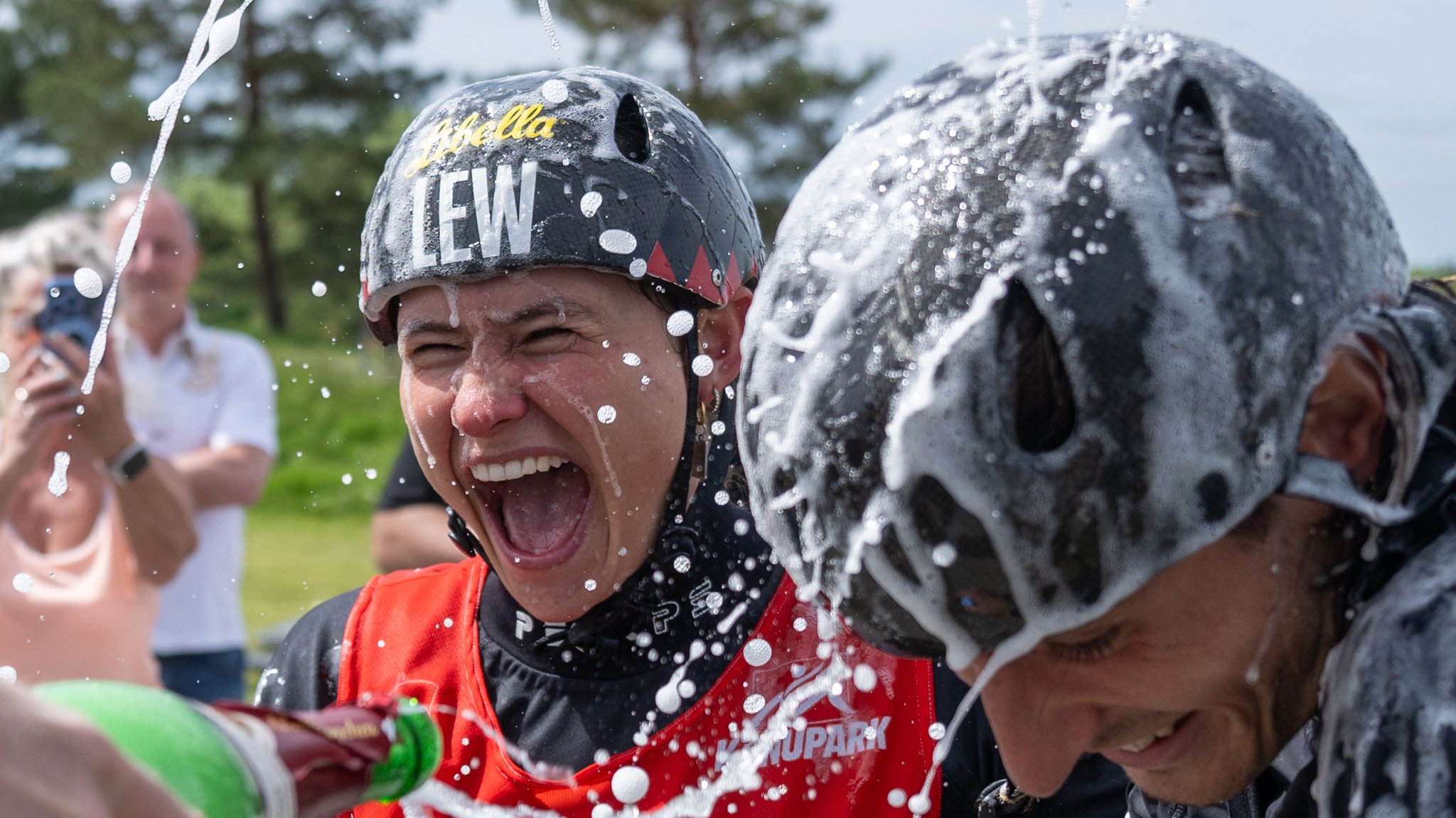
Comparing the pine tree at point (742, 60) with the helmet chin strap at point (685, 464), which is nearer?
the helmet chin strap at point (685, 464)

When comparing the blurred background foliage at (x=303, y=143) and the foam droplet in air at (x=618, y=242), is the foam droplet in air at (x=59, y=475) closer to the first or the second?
the foam droplet in air at (x=618, y=242)

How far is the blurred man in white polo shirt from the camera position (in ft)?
18.2

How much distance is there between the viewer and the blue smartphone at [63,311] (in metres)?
4.86

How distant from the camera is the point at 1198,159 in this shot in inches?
65.2

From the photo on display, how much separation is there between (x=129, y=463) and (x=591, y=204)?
9.26 feet

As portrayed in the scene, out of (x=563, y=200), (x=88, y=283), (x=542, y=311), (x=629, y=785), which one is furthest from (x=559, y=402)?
(x=88, y=283)

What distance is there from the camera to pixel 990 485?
1.60 metres

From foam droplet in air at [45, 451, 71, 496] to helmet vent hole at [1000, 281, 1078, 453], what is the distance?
4.12 m

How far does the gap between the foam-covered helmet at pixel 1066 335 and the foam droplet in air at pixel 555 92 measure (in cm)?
140

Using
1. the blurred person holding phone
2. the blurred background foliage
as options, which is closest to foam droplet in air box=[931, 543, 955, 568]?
the blurred person holding phone

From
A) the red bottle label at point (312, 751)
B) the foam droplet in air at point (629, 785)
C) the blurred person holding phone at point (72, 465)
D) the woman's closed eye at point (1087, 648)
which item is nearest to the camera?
the woman's closed eye at point (1087, 648)

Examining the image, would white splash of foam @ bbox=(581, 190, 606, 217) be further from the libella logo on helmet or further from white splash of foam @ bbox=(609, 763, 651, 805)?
white splash of foam @ bbox=(609, 763, 651, 805)

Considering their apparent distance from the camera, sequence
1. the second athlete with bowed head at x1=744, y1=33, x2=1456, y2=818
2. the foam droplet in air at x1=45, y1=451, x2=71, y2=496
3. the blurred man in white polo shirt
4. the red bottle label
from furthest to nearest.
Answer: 1. the blurred man in white polo shirt
2. the foam droplet in air at x1=45, y1=451, x2=71, y2=496
3. the red bottle label
4. the second athlete with bowed head at x1=744, y1=33, x2=1456, y2=818

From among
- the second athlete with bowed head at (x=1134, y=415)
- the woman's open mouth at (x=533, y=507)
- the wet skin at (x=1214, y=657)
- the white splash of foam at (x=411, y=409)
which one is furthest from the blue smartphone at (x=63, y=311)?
the wet skin at (x=1214, y=657)
